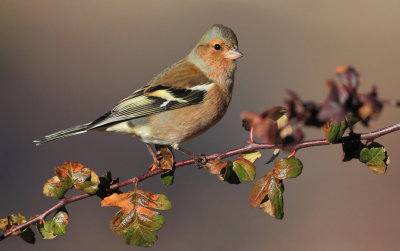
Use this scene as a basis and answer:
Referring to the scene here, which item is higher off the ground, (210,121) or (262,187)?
(262,187)

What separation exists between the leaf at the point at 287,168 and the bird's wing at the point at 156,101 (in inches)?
68.3

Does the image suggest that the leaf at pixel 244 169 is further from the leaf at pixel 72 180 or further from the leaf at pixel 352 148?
the leaf at pixel 72 180

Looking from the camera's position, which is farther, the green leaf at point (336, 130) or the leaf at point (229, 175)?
the leaf at point (229, 175)

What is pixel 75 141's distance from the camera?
10266 mm

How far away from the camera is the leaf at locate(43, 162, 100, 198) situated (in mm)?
2396

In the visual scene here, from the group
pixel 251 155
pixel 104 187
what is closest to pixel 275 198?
pixel 251 155

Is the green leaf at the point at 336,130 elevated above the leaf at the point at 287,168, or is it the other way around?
the green leaf at the point at 336,130

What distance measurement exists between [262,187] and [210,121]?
163cm

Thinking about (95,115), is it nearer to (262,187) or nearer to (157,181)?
(157,181)

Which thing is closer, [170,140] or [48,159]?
[170,140]

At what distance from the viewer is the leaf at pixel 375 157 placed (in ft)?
7.42

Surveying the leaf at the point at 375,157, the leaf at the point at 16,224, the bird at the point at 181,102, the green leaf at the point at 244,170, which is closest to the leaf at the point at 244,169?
the green leaf at the point at 244,170

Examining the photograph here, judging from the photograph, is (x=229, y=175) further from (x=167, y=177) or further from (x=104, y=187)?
(x=104, y=187)

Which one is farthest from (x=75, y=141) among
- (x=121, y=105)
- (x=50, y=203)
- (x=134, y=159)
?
(x=121, y=105)
